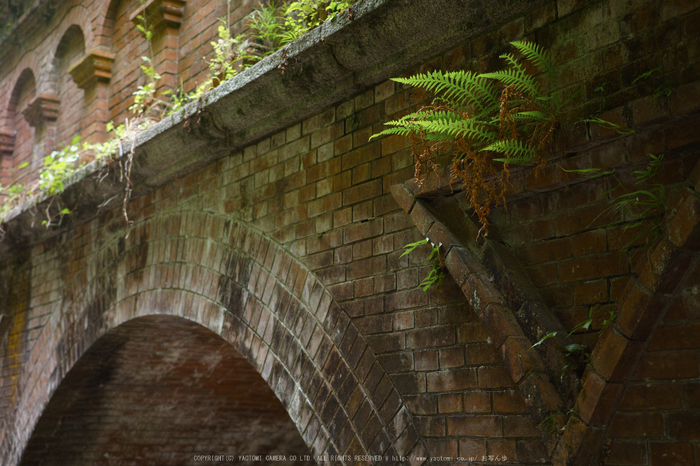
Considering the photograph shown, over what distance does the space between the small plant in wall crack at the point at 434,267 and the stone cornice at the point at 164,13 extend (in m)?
3.30

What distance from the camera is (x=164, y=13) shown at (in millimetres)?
5098

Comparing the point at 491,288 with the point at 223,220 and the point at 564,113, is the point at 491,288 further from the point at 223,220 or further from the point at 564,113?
the point at 223,220

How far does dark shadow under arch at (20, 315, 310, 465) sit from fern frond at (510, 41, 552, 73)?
3658 millimetres

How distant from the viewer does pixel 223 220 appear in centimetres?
416

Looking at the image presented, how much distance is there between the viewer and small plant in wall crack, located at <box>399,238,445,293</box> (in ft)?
8.86

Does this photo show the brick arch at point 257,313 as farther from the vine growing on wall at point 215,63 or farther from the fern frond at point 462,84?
the fern frond at point 462,84

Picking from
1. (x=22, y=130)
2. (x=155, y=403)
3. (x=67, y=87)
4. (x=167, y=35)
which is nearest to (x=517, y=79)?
(x=167, y=35)

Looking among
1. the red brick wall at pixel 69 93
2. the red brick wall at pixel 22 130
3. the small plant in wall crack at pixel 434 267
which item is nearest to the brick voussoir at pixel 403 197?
the small plant in wall crack at pixel 434 267

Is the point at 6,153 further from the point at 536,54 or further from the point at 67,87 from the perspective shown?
the point at 536,54

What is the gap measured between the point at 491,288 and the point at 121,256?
3525 mm

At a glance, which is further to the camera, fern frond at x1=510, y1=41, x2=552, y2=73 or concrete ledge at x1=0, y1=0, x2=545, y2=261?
concrete ledge at x1=0, y1=0, x2=545, y2=261

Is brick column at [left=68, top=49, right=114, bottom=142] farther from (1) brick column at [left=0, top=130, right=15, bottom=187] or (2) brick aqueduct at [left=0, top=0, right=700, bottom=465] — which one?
(1) brick column at [left=0, top=130, right=15, bottom=187]

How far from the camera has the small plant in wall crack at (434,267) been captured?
2.70 meters

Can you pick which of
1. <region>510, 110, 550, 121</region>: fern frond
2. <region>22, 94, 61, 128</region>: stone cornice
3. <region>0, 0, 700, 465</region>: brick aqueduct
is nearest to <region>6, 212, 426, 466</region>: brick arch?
<region>0, 0, 700, 465</region>: brick aqueduct
